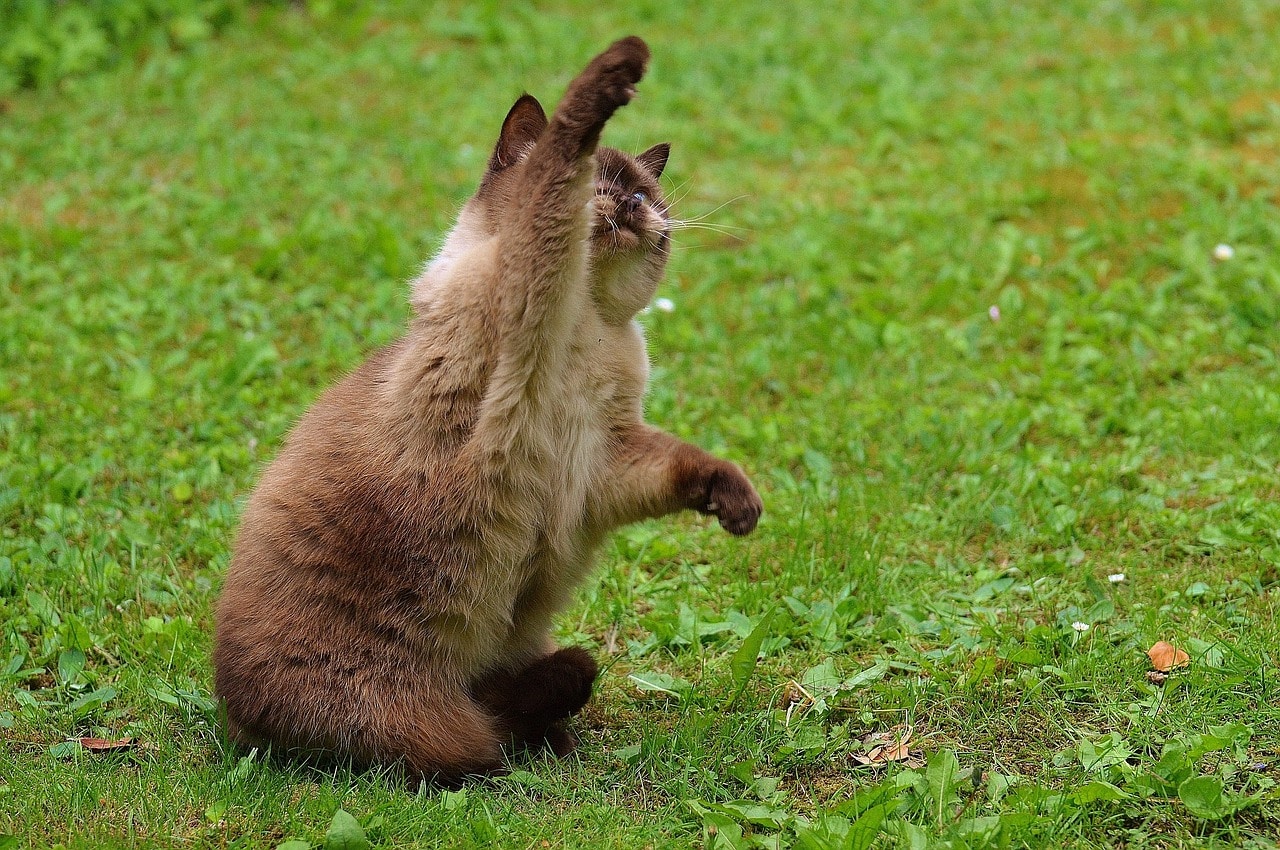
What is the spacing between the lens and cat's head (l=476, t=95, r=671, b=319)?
11.5 ft

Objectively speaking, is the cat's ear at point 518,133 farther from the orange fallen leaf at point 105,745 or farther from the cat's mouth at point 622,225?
the orange fallen leaf at point 105,745

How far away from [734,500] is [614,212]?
33.5 inches

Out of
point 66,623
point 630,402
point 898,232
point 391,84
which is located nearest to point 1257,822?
point 630,402

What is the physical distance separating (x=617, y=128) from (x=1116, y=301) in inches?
135

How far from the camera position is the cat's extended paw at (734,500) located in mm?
3303

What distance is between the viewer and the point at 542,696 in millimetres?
3541

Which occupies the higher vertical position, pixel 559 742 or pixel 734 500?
pixel 734 500

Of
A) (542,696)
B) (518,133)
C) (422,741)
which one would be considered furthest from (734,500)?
(518,133)

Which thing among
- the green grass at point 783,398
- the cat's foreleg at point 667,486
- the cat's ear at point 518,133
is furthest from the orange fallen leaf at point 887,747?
the cat's ear at point 518,133

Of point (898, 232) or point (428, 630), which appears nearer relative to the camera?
point (428, 630)

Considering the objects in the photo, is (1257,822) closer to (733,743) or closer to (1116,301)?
(733,743)

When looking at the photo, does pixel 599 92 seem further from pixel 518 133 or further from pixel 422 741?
pixel 422 741

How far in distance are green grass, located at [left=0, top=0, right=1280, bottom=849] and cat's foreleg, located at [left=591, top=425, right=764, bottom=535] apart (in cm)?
64

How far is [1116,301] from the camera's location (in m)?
6.16
